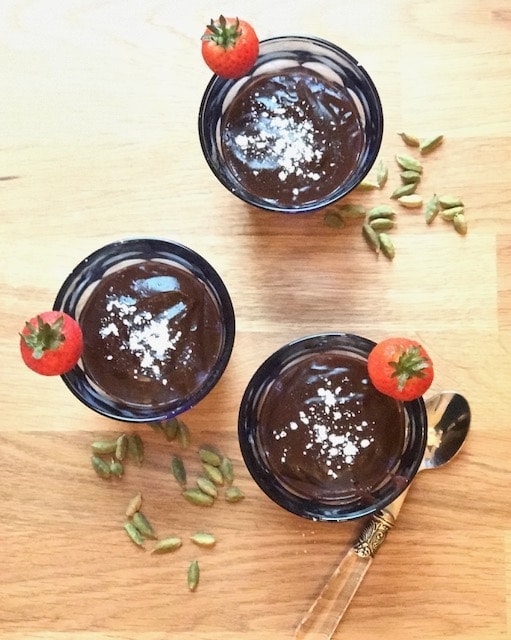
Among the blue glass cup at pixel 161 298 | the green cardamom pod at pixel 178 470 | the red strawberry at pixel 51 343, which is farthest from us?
the green cardamom pod at pixel 178 470

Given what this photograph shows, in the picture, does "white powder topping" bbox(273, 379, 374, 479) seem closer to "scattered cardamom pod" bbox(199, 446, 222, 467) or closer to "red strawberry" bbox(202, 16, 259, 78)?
"scattered cardamom pod" bbox(199, 446, 222, 467)

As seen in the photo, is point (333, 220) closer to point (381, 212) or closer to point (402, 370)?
point (381, 212)

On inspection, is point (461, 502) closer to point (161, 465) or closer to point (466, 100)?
point (161, 465)

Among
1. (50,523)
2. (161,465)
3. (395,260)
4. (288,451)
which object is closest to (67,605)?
(50,523)

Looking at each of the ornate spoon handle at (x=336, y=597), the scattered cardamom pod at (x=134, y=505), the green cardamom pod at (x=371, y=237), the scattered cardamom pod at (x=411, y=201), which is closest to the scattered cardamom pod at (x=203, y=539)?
the scattered cardamom pod at (x=134, y=505)

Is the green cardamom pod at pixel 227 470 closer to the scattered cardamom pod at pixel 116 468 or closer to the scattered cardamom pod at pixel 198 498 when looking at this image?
the scattered cardamom pod at pixel 198 498

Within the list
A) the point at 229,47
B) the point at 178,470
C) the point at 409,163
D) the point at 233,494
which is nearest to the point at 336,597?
the point at 233,494
